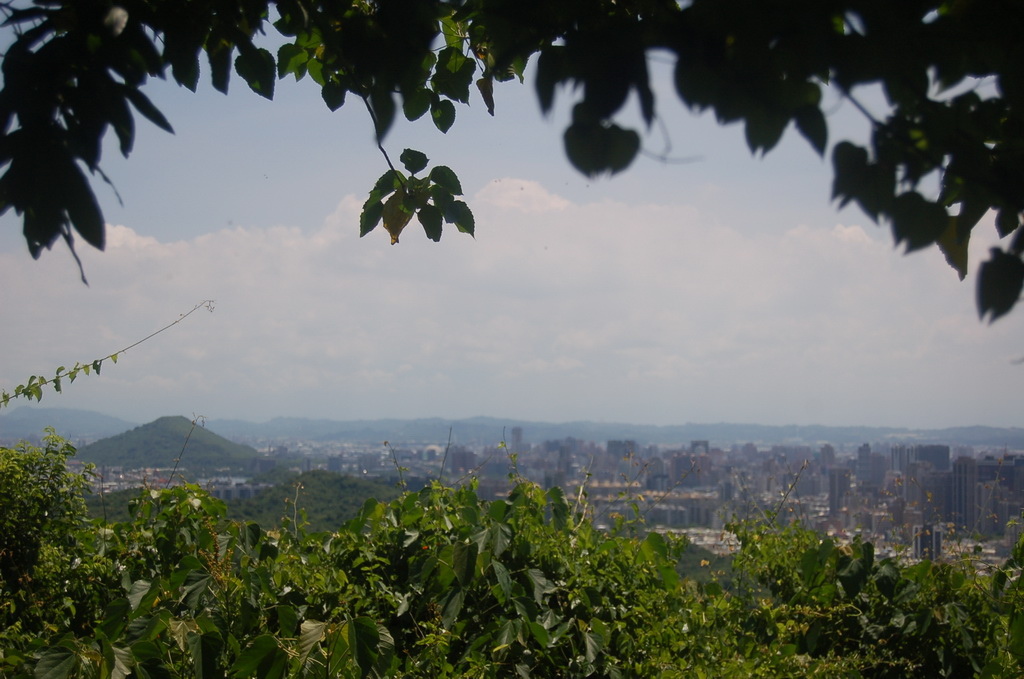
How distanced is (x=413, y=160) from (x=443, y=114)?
17 centimetres

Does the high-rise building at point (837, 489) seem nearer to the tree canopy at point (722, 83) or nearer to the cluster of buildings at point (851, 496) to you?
the cluster of buildings at point (851, 496)

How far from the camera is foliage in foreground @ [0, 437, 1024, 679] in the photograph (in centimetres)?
238

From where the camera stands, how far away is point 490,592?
8.82 feet

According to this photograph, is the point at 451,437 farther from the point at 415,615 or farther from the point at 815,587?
the point at 815,587

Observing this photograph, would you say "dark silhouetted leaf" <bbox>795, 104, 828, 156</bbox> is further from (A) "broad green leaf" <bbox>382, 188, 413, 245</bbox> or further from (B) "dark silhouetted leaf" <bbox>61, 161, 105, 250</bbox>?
(A) "broad green leaf" <bbox>382, 188, 413, 245</bbox>

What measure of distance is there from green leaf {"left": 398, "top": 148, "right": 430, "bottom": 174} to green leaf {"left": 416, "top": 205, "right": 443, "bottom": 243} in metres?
0.11

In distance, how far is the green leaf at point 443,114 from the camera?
2.08 meters

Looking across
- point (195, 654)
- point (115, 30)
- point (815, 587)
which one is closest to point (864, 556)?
point (815, 587)

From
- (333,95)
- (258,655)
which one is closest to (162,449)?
(258,655)

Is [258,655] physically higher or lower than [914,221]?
lower

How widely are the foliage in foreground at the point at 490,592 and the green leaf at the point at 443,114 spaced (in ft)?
4.14

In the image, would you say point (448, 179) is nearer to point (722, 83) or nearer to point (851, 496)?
point (722, 83)

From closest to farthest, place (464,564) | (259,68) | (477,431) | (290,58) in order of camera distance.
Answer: (259,68) → (290,58) → (464,564) → (477,431)

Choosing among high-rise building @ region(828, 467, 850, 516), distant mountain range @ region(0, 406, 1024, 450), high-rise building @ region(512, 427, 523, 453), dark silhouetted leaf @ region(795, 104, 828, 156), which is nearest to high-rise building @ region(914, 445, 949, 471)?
distant mountain range @ region(0, 406, 1024, 450)
